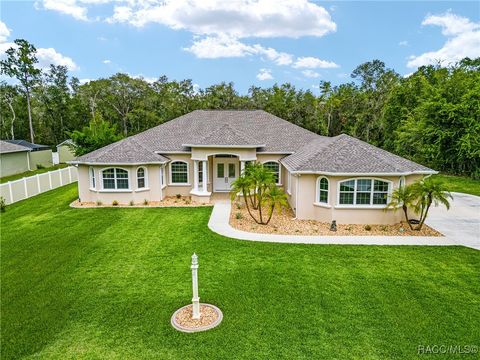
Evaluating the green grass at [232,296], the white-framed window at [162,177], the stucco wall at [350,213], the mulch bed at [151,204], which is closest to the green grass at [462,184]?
the stucco wall at [350,213]

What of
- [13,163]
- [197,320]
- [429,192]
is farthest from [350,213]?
[13,163]

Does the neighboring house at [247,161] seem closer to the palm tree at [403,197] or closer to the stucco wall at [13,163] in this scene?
the palm tree at [403,197]

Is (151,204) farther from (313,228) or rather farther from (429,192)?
(429,192)

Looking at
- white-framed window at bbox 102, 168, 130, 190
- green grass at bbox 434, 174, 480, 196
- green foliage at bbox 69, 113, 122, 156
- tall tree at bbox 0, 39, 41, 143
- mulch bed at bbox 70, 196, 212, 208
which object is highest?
tall tree at bbox 0, 39, 41, 143

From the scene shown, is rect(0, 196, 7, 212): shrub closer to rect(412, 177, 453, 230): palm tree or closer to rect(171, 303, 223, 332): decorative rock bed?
rect(171, 303, 223, 332): decorative rock bed

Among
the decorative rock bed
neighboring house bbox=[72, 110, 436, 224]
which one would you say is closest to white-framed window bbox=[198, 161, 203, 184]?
neighboring house bbox=[72, 110, 436, 224]
